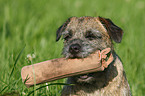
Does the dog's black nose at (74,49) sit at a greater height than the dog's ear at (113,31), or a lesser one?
lesser

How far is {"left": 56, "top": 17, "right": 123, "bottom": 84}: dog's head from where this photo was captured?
3.59 meters

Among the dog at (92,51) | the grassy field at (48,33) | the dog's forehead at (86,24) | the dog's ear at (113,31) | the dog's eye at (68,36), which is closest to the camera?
the dog at (92,51)

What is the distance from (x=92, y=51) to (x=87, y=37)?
0.39m

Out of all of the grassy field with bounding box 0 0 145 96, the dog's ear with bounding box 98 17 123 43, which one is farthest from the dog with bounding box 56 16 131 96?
the grassy field with bounding box 0 0 145 96

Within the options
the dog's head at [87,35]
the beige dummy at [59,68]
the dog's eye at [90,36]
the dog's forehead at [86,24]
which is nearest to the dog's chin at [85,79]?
the beige dummy at [59,68]

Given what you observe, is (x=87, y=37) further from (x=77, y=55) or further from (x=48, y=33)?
(x=48, y=33)

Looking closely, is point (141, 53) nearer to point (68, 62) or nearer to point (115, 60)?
point (115, 60)

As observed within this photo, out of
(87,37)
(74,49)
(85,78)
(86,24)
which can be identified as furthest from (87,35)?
(85,78)

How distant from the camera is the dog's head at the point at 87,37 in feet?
11.8

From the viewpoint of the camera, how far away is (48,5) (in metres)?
9.72

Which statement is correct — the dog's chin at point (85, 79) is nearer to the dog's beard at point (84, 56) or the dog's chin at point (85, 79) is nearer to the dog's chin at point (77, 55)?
the dog's beard at point (84, 56)

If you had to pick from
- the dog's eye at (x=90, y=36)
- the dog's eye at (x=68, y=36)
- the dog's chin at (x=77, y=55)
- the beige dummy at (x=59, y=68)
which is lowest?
the beige dummy at (x=59, y=68)

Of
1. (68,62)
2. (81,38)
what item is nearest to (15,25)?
(81,38)

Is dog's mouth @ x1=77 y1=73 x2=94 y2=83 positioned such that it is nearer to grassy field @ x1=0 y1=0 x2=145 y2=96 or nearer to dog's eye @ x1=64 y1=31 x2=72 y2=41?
grassy field @ x1=0 y1=0 x2=145 y2=96
